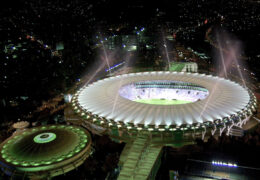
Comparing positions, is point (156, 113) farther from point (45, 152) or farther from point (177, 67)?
point (177, 67)

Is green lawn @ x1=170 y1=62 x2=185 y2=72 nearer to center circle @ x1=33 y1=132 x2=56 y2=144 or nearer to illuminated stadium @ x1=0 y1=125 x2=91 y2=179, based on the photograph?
illuminated stadium @ x1=0 y1=125 x2=91 y2=179

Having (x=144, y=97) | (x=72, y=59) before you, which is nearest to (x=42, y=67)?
(x=72, y=59)

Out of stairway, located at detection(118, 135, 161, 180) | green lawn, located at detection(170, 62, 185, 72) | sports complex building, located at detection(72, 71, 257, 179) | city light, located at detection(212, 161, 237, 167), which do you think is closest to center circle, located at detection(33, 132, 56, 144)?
sports complex building, located at detection(72, 71, 257, 179)

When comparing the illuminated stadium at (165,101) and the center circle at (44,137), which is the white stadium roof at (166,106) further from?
the center circle at (44,137)

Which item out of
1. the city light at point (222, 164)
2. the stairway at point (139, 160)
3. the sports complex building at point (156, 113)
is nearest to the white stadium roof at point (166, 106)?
the sports complex building at point (156, 113)

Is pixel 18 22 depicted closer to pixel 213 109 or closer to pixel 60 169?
pixel 60 169

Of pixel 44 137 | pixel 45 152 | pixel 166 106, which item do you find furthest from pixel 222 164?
pixel 44 137
